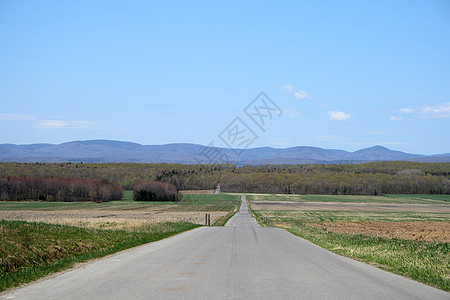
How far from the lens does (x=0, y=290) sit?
34.6ft

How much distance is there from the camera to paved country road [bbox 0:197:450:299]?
31.7 feet

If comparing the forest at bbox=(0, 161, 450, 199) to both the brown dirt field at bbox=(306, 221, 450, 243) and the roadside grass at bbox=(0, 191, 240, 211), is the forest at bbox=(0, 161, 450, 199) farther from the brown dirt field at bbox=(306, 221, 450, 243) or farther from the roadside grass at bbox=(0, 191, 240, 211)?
the brown dirt field at bbox=(306, 221, 450, 243)

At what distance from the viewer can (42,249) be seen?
16016 mm

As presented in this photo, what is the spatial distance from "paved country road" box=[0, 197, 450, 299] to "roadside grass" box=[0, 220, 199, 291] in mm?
845

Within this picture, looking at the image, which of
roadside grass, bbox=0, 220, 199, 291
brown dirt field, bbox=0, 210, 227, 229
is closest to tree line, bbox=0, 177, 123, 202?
brown dirt field, bbox=0, 210, 227, 229

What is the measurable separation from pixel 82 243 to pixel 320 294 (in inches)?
510

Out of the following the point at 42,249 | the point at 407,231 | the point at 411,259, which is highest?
the point at 42,249

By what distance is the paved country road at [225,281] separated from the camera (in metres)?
9.65

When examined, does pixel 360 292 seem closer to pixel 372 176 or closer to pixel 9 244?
pixel 9 244

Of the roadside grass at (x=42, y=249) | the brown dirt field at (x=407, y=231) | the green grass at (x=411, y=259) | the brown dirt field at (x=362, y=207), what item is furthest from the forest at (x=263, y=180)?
the green grass at (x=411, y=259)

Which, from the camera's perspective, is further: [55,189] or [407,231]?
[55,189]

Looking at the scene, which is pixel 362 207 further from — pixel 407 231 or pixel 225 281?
pixel 225 281

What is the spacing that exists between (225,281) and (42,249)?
822 centimetres

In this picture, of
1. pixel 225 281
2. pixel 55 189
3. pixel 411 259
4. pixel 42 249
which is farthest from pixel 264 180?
pixel 225 281
